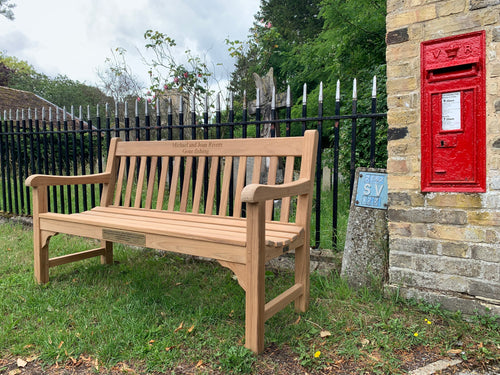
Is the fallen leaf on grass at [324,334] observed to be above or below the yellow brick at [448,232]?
below

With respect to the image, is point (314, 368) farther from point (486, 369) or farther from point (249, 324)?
point (486, 369)

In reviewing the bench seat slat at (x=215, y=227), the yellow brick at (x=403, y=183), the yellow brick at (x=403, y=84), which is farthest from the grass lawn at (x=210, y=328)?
the yellow brick at (x=403, y=84)

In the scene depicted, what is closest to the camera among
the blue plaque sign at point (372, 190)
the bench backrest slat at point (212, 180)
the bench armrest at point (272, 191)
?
the bench armrest at point (272, 191)

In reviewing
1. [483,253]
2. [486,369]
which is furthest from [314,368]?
[483,253]

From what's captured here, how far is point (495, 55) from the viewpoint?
2156mm

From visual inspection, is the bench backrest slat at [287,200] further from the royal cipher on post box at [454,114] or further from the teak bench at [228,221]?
the royal cipher on post box at [454,114]

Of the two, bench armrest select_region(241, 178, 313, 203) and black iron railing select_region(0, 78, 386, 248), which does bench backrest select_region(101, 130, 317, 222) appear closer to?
bench armrest select_region(241, 178, 313, 203)

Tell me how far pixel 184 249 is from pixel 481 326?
1833 millimetres

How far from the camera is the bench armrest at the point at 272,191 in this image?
6.16 feet

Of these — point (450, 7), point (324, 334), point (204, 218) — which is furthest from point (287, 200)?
point (450, 7)

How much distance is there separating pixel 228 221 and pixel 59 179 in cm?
155

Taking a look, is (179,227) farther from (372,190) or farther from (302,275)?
(372,190)

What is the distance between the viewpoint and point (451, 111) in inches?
90.7

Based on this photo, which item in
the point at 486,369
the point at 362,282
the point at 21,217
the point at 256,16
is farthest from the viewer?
the point at 256,16
